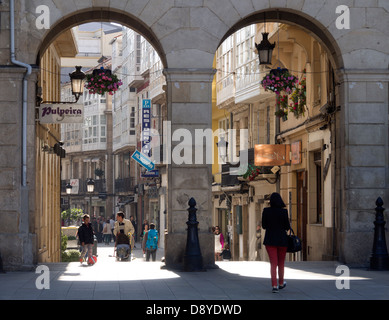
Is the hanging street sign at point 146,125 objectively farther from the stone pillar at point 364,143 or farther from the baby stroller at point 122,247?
the stone pillar at point 364,143

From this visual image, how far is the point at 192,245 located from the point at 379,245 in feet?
11.4

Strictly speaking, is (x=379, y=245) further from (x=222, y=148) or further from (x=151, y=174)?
(x=151, y=174)

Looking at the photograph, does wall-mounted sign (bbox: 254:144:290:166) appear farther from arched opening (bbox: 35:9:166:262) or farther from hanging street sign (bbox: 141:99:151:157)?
hanging street sign (bbox: 141:99:151:157)

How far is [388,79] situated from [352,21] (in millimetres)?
1353

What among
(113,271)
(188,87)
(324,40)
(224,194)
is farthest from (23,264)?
(224,194)

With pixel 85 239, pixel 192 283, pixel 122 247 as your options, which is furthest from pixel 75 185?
pixel 192 283

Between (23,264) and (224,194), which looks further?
(224,194)

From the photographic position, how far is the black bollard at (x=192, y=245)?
58.7ft

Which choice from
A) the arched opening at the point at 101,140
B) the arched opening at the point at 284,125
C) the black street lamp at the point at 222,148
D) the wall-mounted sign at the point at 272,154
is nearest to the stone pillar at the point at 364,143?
the arched opening at the point at 284,125

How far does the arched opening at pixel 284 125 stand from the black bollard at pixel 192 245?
3.93 m

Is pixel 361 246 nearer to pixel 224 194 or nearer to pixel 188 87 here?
pixel 188 87

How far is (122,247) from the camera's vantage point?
26.0 meters

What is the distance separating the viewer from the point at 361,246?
1914 cm
